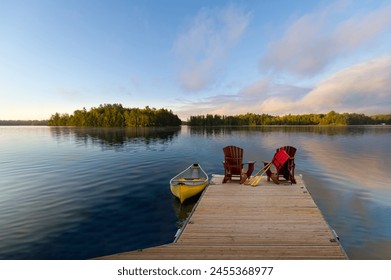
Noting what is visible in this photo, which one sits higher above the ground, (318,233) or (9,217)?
(318,233)

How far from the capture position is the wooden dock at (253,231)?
502 centimetres

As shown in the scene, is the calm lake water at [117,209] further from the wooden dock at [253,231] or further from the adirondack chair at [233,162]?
the adirondack chair at [233,162]

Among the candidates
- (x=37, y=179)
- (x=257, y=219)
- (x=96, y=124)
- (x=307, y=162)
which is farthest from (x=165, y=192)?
(x=96, y=124)

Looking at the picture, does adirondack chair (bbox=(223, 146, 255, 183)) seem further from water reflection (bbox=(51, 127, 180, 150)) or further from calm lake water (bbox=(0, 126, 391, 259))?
water reflection (bbox=(51, 127, 180, 150))

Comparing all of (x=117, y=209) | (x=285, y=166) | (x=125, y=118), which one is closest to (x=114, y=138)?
(x=117, y=209)

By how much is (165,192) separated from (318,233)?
32.4 ft

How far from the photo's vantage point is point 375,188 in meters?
14.6

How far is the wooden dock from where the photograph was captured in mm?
5023

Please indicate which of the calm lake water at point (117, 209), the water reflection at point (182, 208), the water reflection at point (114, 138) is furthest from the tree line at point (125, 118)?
the water reflection at point (182, 208)

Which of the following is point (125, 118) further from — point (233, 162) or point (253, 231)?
point (253, 231)

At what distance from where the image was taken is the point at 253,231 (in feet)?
21.0

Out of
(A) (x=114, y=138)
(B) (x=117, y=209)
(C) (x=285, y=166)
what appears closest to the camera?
(B) (x=117, y=209)
